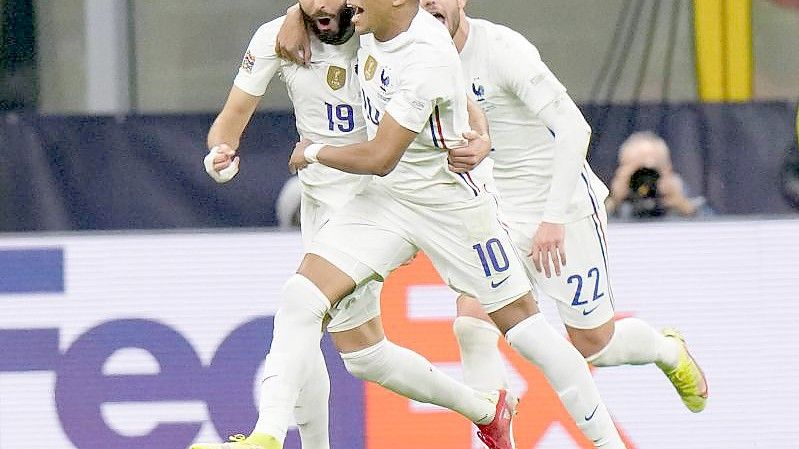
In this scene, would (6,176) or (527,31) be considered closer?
(6,176)

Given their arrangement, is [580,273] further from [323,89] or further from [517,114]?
[323,89]

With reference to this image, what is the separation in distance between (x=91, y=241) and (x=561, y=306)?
6.12ft

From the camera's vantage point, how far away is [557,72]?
9516 millimetres

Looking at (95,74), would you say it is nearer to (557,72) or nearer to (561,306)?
(557,72)

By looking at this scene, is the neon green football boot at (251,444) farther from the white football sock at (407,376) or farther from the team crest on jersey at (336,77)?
the team crest on jersey at (336,77)

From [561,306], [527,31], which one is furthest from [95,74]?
[561,306]

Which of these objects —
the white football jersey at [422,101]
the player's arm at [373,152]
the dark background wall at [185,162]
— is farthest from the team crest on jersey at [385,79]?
the dark background wall at [185,162]

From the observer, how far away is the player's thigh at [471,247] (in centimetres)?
549

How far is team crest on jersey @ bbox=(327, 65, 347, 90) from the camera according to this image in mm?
5719

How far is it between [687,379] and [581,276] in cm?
61

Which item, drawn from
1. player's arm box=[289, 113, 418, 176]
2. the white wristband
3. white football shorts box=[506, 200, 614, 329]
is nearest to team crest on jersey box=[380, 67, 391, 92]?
player's arm box=[289, 113, 418, 176]

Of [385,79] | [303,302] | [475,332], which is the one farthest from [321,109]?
[475,332]

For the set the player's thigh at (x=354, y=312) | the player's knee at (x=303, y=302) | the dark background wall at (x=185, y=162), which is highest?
the player's knee at (x=303, y=302)

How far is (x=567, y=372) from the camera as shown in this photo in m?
5.75
